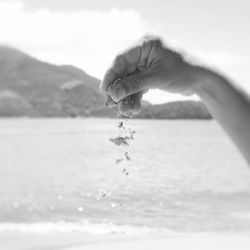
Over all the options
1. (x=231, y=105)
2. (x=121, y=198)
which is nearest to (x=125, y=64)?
(x=231, y=105)

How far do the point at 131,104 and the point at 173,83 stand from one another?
0.50ft

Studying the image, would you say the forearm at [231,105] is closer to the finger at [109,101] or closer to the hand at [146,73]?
the hand at [146,73]

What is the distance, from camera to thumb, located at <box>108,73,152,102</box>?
1.08m

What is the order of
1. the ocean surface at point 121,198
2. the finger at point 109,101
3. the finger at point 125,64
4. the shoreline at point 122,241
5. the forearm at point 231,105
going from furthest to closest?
the ocean surface at point 121,198 < the shoreline at point 122,241 < the finger at point 109,101 < the finger at point 125,64 < the forearm at point 231,105

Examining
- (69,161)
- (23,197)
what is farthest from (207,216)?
(69,161)

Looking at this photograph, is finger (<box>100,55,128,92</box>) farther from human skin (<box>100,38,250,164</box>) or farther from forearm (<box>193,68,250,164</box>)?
forearm (<box>193,68,250,164</box>)

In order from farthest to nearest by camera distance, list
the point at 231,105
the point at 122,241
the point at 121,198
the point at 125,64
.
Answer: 1. the point at 121,198
2. the point at 122,241
3. the point at 125,64
4. the point at 231,105

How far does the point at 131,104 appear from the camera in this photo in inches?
46.2

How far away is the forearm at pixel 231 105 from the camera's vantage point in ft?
3.23

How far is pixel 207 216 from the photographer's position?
12.0 meters

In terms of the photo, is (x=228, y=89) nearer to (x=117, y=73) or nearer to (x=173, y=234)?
(x=117, y=73)

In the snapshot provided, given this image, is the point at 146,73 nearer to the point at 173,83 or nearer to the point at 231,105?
the point at 173,83

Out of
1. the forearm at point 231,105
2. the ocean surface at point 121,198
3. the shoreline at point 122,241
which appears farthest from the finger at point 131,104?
the shoreline at point 122,241

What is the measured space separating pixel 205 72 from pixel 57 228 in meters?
9.68
